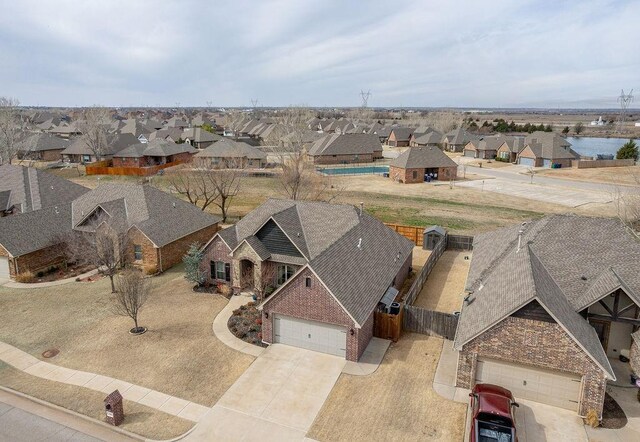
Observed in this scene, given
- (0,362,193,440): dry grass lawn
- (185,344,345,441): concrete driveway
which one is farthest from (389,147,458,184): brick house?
(0,362,193,440): dry grass lawn

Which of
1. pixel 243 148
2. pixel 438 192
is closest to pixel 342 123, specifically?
pixel 243 148

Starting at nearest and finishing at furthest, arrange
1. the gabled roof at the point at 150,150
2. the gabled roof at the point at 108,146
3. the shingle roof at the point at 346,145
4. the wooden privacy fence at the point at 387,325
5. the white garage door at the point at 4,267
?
1. the wooden privacy fence at the point at 387,325
2. the white garage door at the point at 4,267
3. the gabled roof at the point at 150,150
4. the gabled roof at the point at 108,146
5. the shingle roof at the point at 346,145

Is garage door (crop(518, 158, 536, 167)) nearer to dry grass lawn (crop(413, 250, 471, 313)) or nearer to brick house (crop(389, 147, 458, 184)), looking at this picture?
brick house (crop(389, 147, 458, 184))

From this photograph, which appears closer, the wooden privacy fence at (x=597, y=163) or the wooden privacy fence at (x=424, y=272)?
the wooden privacy fence at (x=424, y=272)

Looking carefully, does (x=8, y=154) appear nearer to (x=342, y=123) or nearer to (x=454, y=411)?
(x=454, y=411)

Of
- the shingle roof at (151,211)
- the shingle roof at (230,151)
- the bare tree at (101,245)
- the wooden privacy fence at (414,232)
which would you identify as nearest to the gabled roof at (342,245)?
the shingle roof at (151,211)

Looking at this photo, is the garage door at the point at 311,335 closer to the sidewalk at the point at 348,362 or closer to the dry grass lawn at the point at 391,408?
the sidewalk at the point at 348,362

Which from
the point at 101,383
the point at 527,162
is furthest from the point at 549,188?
the point at 101,383
